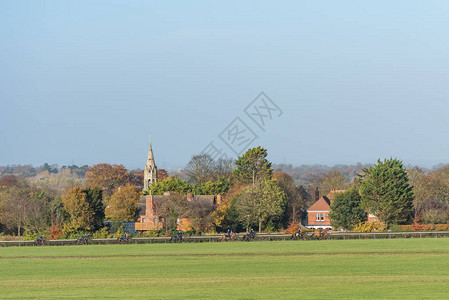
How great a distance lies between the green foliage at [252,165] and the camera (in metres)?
135

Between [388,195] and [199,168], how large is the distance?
218 feet

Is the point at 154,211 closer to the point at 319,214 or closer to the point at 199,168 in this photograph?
the point at 319,214

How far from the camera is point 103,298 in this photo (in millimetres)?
32719

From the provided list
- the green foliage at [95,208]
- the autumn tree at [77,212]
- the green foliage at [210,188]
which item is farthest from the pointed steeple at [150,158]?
the autumn tree at [77,212]

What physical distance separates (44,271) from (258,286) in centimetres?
1617

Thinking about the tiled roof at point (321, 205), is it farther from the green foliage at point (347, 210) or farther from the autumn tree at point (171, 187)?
the autumn tree at point (171, 187)

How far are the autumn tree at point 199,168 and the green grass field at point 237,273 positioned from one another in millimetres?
96035

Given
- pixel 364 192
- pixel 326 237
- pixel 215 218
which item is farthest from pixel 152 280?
pixel 364 192

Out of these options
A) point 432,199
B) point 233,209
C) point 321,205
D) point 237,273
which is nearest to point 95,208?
point 233,209

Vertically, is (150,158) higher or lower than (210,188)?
higher

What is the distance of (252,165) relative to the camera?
136 metres

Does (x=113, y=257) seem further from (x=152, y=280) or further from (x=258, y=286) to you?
(x=258, y=286)

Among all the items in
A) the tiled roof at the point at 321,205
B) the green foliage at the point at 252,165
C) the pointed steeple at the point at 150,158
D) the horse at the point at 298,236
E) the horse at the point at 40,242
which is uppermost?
the pointed steeple at the point at 150,158

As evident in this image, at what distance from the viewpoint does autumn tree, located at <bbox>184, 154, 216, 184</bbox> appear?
159 metres
